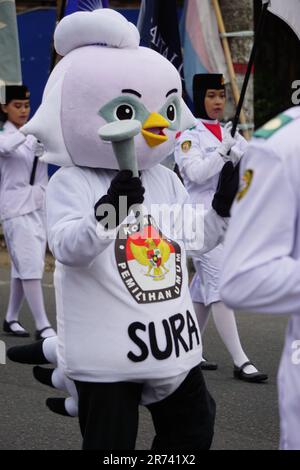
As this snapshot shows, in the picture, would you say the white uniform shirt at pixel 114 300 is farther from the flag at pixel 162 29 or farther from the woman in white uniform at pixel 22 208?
the flag at pixel 162 29

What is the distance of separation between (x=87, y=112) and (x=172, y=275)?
0.65 meters

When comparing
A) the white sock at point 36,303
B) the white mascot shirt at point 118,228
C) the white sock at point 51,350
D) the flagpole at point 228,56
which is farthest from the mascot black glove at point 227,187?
the flagpole at point 228,56

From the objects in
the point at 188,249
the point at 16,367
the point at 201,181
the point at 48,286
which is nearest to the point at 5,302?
the point at 48,286

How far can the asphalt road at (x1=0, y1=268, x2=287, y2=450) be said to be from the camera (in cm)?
536

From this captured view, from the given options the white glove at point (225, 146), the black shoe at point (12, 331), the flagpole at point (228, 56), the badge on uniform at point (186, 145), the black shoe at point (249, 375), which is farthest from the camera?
the flagpole at point (228, 56)

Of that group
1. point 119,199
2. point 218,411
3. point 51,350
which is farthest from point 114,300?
point 218,411

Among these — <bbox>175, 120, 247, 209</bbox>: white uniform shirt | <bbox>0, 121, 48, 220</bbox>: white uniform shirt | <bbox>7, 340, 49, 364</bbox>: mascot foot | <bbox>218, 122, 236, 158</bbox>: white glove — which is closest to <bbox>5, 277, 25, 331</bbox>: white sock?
<bbox>0, 121, 48, 220</bbox>: white uniform shirt

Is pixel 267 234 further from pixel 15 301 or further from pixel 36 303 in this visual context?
pixel 15 301

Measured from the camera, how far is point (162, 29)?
8.59 meters

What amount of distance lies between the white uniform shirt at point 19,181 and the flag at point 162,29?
3.90 ft

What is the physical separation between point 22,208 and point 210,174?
1.97 metres

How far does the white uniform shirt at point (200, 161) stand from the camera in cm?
675
